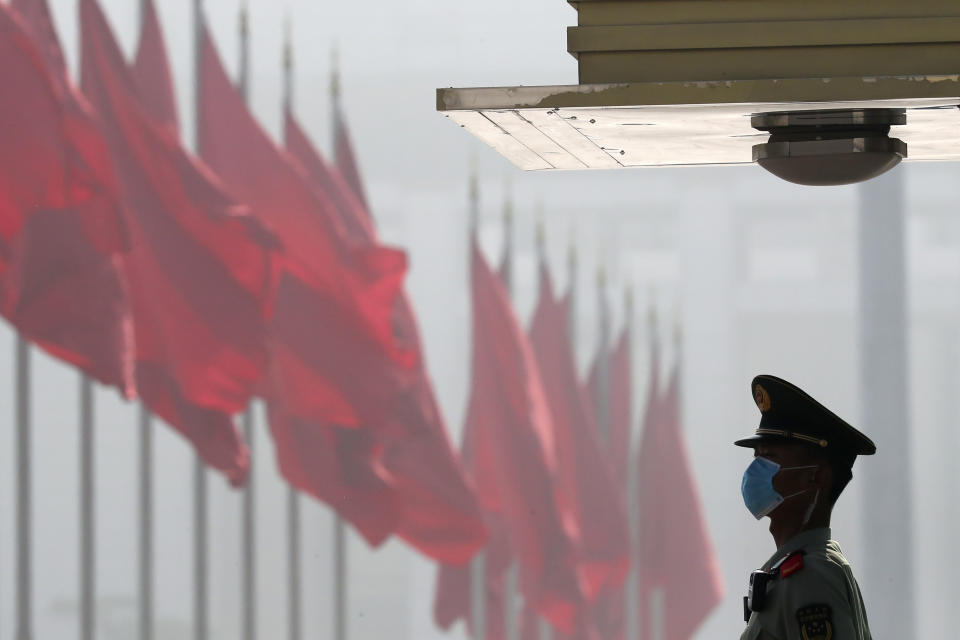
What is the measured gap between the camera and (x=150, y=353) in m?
4.25

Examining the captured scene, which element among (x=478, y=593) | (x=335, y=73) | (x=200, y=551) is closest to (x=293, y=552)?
(x=200, y=551)

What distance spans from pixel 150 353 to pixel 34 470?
1.80 feet

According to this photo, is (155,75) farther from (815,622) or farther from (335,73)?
(815,622)

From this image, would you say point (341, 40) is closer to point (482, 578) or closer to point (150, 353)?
point (150, 353)

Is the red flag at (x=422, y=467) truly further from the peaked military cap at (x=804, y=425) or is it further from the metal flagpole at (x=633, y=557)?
the peaked military cap at (x=804, y=425)

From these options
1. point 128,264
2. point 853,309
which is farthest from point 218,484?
point 853,309

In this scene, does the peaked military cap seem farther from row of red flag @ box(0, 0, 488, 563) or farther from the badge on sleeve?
row of red flag @ box(0, 0, 488, 563)

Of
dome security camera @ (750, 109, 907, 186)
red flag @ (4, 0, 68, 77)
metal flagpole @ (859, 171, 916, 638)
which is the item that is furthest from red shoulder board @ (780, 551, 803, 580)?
→ red flag @ (4, 0, 68, 77)

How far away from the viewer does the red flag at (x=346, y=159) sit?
171 inches

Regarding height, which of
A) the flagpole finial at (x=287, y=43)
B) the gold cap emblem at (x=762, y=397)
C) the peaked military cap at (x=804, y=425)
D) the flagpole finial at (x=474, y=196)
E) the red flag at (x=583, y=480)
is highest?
the flagpole finial at (x=287, y=43)

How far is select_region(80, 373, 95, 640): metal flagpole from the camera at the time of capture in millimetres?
4180

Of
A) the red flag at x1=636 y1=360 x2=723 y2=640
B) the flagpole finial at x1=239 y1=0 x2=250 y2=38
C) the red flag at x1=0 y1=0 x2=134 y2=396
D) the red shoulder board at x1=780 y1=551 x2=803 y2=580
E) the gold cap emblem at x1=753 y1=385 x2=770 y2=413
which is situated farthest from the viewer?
the flagpole finial at x1=239 y1=0 x2=250 y2=38

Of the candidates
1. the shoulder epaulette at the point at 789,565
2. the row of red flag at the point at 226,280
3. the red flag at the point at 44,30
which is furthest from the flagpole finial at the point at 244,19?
the shoulder epaulette at the point at 789,565

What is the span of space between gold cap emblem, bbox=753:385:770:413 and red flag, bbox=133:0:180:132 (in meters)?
2.96
